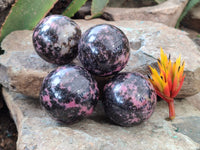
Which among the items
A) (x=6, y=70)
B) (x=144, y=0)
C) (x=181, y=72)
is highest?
(x=6, y=70)

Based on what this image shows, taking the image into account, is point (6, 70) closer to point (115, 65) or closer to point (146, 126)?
point (115, 65)

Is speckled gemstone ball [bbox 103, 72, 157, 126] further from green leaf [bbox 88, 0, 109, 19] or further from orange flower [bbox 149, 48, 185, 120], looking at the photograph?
green leaf [bbox 88, 0, 109, 19]

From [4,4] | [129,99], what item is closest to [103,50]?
[129,99]

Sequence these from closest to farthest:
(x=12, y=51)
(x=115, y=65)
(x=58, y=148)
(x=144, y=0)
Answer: (x=58, y=148)
(x=115, y=65)
(x=12, y=51)
(x=144, y=0)

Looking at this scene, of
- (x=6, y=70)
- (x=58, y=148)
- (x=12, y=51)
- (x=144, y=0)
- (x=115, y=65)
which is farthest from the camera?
(x=144, y=0)

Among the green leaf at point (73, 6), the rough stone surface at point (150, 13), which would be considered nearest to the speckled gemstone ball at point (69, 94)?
the green leaf at point (73, 6)

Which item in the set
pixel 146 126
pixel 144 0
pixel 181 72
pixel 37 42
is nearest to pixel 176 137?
pixel 146 126

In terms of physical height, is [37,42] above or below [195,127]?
above
